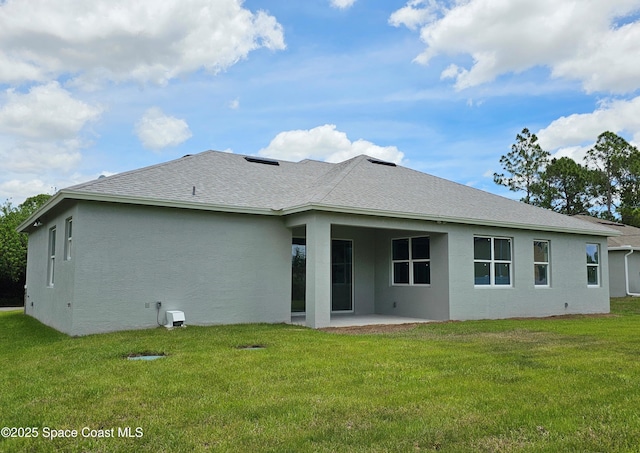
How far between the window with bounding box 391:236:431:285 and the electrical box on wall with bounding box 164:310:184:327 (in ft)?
22.7

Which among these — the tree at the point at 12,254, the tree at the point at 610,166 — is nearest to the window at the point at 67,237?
the tree at the point at 12,254

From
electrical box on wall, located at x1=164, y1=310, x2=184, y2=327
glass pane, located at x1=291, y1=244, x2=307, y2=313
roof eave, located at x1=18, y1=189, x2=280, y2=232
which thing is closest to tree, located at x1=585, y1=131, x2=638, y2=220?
glass pane, located at x1=291, y1=244, x2=307, y2=313

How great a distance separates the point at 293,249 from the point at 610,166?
3538cm

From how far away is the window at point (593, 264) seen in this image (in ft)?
58.5

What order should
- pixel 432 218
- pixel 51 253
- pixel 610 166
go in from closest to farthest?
pixel 432 218 < pixel 51 253 < pixel 610 166

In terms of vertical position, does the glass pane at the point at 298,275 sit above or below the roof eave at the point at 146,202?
below

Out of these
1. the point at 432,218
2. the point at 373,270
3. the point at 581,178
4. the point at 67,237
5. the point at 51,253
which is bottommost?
the point at 373,270

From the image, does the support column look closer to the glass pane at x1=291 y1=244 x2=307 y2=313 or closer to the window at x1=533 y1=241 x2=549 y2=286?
the glass pane at x1=291 y1=244 x2=307 y2=313

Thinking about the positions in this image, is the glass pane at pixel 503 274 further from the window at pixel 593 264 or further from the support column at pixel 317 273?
the support column at pixel 317 273

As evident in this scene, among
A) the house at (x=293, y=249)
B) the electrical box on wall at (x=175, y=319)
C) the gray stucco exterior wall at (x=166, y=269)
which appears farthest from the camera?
the electrical box on wall at (x=175, y=319)

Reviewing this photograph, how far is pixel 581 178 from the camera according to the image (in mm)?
39688

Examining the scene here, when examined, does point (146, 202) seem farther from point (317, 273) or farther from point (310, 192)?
point (310, 192)

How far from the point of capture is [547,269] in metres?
16.6

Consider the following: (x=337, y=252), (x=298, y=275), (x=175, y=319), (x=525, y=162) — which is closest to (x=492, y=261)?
(x=337, y=252)
